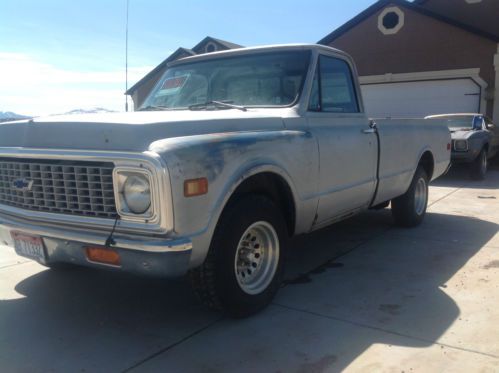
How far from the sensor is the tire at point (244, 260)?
316 cm

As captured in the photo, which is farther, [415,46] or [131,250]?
[415,46]

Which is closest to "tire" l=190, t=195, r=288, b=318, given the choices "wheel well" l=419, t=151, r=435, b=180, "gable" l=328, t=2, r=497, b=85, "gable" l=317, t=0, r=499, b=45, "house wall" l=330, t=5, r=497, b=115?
"wheel well" l=419, t=151, r=435, b=180

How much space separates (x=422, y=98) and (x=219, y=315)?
50.3 feet

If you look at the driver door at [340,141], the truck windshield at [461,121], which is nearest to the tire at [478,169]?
the truck windshield at [461,121]

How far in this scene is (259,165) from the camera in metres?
3.31

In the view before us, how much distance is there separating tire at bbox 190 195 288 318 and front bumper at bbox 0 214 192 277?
370 millimetres

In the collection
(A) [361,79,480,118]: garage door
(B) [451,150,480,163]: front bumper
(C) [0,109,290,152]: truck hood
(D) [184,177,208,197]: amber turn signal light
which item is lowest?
(B) [451,150,480,163]: front bumper

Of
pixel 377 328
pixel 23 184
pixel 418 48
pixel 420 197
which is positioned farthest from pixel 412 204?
pixel 418 48

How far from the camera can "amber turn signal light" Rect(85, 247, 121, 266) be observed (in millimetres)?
2883

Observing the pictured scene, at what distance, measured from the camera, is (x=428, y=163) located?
641cm

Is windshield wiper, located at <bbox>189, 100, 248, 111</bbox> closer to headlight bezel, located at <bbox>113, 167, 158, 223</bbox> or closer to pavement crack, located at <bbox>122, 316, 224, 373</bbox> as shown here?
headlight bezel, located at <bbox>113, 167, 158, 223</bbox>

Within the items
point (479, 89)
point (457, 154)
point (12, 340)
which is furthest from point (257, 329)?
point (479, 89)

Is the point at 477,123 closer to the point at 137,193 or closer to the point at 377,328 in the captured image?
the point at 377,328

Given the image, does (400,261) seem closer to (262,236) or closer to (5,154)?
(262,236)
